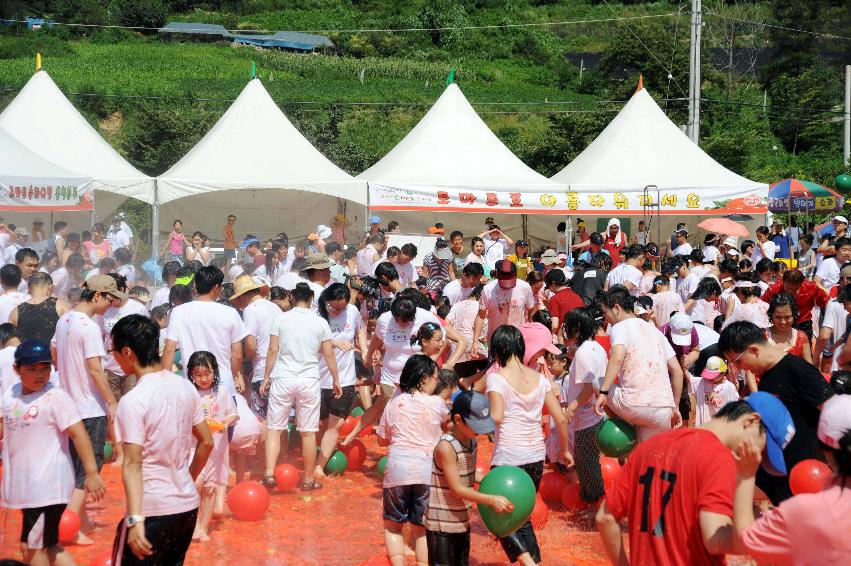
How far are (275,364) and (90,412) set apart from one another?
187 centimetres

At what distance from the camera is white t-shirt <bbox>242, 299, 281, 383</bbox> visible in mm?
8594

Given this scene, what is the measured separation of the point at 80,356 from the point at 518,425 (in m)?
2.97

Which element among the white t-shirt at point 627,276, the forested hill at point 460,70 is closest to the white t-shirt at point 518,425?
the white t-shirt at point 627,276

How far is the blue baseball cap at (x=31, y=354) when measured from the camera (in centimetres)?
487

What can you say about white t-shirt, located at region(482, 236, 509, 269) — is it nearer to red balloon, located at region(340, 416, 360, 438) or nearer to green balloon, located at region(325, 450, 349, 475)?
red balloon, located at region(340, 416, 360, 438)

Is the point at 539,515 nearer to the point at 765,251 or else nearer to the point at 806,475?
the point at 806,475

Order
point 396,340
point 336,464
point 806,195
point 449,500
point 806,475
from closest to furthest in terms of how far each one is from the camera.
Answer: point 806,475
point 449,500
point 396,340
point 336,464
point 806,195

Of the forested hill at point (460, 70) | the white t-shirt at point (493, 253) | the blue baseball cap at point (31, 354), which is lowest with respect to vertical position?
the blue baseball cap at point (31, 354)

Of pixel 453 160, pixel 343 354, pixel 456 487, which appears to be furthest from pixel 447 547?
pixel 453 160

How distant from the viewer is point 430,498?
16.8 ft

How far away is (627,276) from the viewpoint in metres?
11.5

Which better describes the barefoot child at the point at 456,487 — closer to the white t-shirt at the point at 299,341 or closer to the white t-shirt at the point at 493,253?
the white t-shirt at the point at 299,341

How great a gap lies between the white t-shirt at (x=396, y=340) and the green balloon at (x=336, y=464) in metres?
0.97

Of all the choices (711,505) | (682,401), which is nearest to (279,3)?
(682,401)
